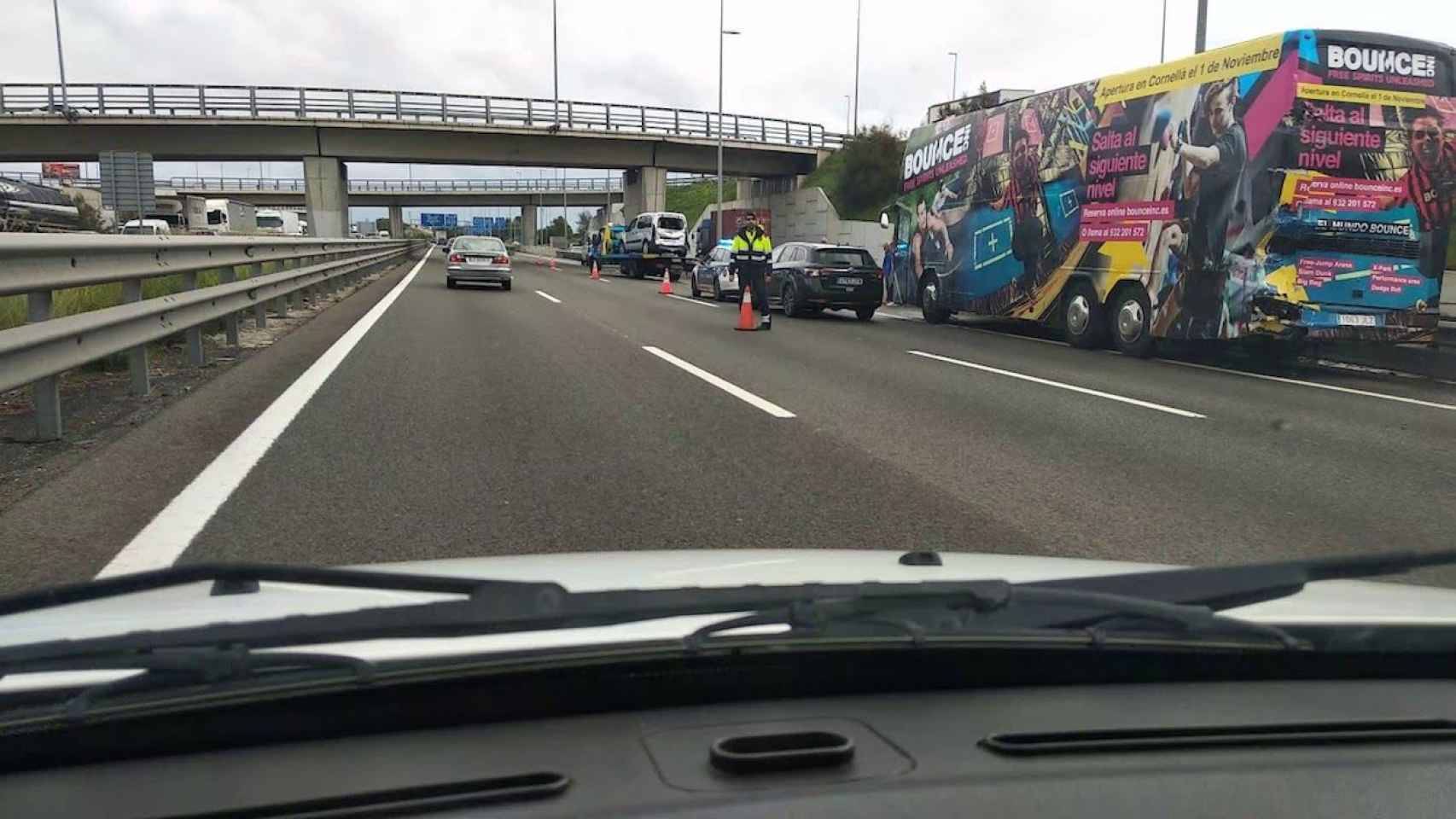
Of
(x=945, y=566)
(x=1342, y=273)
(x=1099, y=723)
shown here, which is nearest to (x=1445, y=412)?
(x=1342, y=273)

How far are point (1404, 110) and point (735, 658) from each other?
513 inches

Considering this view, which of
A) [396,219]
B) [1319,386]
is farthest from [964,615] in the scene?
[396,219]

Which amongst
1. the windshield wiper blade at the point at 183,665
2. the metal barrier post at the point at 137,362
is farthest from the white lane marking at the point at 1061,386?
the windshield wiper blade at the point at 183,665

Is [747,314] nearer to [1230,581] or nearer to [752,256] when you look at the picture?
[752,256]

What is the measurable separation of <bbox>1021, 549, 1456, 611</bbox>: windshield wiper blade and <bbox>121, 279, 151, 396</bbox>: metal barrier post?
769cm

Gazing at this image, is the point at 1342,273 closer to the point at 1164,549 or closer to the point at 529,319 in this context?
the point at 1164,549

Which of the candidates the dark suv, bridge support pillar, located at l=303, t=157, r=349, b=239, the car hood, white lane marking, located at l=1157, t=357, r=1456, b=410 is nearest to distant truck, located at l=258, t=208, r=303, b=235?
bridge support pillar, located at l=303, t=157, r=349, b=239

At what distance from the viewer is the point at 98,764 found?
69.5 inches

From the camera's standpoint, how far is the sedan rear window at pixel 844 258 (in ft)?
67.9

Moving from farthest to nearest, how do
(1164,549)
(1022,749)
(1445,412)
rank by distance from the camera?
(1445,412) < (1164,549) < (1022,749)

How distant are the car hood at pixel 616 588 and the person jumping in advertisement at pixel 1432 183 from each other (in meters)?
11.4

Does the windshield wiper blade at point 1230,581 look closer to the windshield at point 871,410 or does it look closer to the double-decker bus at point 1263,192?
the windshield at point 871,410

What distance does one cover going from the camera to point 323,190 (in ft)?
148

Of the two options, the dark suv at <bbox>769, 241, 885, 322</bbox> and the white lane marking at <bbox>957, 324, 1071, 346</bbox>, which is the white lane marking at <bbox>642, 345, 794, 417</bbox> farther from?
the dark suv at <bbox>769, 241, 885, 322</bbox>
